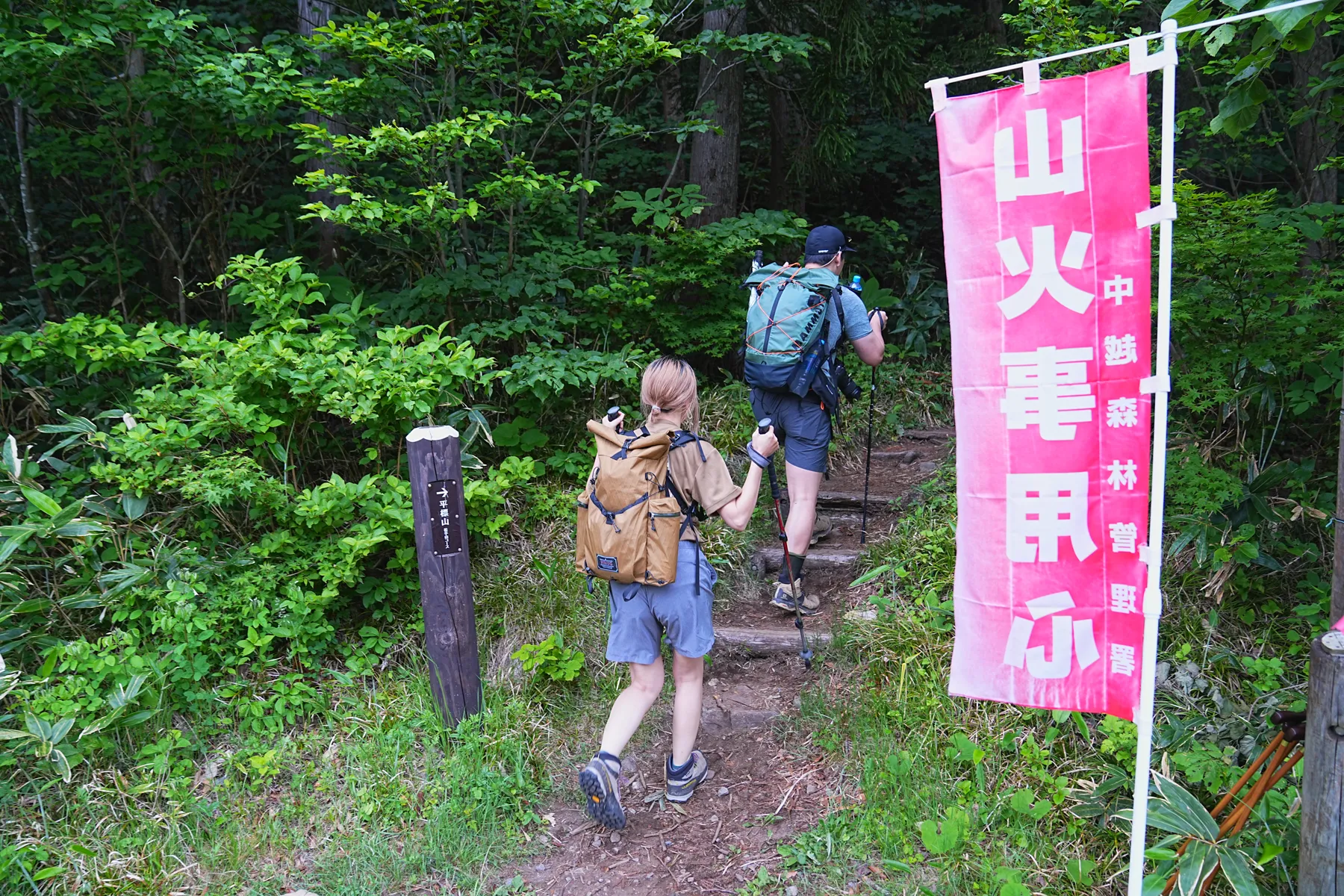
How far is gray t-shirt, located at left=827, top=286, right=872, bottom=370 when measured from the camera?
15.6 feet

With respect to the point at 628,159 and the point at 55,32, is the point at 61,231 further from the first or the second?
the point at 628,159

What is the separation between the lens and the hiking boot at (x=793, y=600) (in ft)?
17.0

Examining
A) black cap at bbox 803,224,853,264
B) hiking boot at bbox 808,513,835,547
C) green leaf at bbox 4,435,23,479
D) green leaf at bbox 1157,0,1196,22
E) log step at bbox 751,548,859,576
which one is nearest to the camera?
green leaf at bbox 1157,0,1196,22

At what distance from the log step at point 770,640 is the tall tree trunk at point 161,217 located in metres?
4.61

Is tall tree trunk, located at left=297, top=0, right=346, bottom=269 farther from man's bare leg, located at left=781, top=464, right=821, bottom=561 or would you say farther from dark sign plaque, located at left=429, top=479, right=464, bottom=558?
man's bare leg, located at left=781, top=464, right=821, bottom=561

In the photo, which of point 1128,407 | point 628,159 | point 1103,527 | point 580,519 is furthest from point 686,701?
point 628,159

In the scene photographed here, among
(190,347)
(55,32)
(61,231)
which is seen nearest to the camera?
(190,347)

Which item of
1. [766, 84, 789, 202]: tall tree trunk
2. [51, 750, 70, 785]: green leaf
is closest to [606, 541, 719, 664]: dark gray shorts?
[51, 750, 70, 785]: green leaf

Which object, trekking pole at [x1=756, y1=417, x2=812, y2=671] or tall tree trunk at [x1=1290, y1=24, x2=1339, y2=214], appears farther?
tall tree trunk at [x1=1290, y1=24, x2=1339, y2=214]

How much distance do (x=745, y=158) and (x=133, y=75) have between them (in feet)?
21.0

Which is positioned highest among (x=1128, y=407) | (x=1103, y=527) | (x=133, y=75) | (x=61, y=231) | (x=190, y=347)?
(x=133, y=75)

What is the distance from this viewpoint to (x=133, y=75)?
238 inches

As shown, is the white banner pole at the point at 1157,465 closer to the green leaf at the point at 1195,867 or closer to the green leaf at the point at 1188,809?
the green leaf at the point at 1195,867

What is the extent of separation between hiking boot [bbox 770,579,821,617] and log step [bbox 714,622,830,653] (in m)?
0.17
